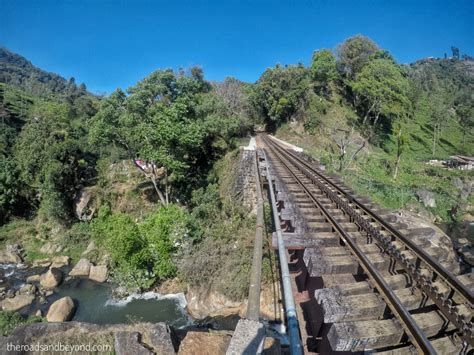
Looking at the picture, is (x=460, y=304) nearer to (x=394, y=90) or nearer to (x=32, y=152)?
(x=32, y=152)

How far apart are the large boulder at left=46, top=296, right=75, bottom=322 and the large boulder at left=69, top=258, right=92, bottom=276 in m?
2.82

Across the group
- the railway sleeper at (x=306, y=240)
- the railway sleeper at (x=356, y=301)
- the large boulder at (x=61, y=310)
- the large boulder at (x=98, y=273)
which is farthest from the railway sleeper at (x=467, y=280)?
the large boulder at (x=98, y=273)

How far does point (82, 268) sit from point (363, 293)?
1628cm

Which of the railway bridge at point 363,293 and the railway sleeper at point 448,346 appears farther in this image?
the railway sleeper at point 448,346

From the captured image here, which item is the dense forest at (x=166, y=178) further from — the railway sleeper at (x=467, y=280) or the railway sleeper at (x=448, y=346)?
the railway sleeper at (x=448, y=346)

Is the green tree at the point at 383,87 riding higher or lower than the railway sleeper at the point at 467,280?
higher

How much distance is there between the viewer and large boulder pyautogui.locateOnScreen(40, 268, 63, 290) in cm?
1353

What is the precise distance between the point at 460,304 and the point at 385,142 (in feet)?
132

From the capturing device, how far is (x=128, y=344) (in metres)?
2.49

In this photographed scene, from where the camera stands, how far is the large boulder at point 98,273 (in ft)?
45.8

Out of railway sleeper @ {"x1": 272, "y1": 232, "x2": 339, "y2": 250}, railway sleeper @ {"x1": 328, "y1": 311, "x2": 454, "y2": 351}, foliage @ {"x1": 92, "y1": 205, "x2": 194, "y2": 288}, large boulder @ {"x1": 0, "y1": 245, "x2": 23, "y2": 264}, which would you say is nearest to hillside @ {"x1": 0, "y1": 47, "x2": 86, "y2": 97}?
large boulder @ {"x1": 0, "y1": 245, "x2": 23, "y2": 264}

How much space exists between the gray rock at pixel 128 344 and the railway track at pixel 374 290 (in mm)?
2056

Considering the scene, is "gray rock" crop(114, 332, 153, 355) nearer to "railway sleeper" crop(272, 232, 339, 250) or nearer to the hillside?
"railway sleeper" crop(272, 232, 339, 250)

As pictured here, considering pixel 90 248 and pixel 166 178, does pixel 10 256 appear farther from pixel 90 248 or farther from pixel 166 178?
pixel 166 178
